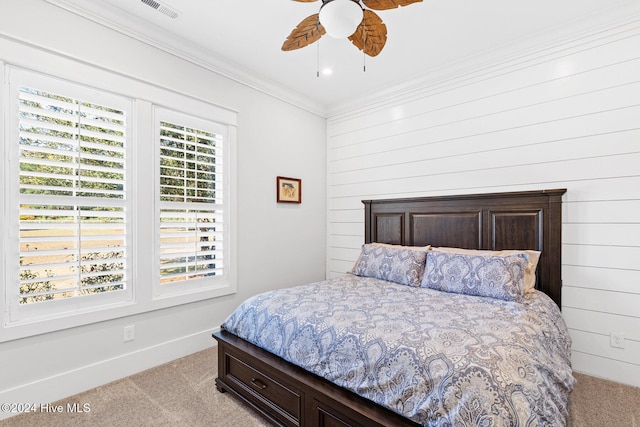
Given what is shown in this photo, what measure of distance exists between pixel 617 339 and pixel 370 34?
2.96 metres

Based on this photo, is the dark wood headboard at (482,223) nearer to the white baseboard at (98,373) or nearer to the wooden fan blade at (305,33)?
the wooden fan blade at (305,33)

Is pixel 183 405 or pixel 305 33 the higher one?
pixel 305 33

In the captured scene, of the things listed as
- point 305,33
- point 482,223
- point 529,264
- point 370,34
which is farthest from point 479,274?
point 305,33

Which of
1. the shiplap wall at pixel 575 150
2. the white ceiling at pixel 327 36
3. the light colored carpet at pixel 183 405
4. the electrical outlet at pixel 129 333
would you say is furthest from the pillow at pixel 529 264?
the electrical outlet at pixel 129 333

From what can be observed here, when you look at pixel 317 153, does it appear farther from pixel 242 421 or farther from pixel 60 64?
pixel 242 421

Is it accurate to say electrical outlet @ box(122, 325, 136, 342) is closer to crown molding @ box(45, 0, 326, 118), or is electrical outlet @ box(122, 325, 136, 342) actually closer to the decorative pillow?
the decorative pillow

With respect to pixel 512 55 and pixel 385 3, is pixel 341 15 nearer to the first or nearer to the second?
pixel 385 3

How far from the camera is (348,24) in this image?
1.69 meters

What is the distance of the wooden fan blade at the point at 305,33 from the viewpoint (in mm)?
1937

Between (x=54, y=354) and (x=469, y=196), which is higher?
(x=469, y=196)

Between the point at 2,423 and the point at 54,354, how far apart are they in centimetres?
42

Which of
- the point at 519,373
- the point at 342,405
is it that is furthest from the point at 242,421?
the point at 519,373

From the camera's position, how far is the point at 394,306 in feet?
6.81

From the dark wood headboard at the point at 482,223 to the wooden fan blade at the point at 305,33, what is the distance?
6.80ft
